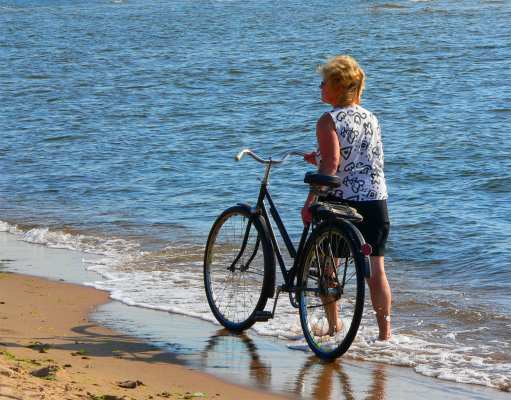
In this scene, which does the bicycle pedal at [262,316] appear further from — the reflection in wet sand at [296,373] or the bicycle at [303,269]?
the reflection in wet sand at [296,373]

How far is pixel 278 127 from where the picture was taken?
1745 cm

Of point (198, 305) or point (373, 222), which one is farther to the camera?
point (198, 305)

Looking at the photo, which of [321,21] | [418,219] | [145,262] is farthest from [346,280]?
[321,21]

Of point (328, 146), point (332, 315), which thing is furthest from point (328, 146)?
point (332, 315)

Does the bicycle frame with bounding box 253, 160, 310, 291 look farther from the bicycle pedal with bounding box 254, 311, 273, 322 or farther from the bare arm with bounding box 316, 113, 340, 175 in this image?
the bare arm with bounding box 316, 113, 340, 175

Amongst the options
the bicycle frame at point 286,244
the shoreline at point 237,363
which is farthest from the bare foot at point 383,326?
the bicycle frame at point 286,244

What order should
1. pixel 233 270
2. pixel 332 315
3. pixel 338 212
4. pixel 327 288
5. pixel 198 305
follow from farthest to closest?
pixel 198 305 → pixel 233 270 → pixel 332 315 → pixel 327 288 → pixel 338 212

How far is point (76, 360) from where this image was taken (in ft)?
19.0

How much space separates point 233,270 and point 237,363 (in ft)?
3.44

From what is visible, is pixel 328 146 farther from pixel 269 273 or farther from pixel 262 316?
pixel 262 316

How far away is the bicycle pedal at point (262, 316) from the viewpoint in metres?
6.53

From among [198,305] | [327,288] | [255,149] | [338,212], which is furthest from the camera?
[255,149]

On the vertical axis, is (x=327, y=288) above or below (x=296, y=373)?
above

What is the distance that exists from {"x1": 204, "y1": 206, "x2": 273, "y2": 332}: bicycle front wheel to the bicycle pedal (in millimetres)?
75
